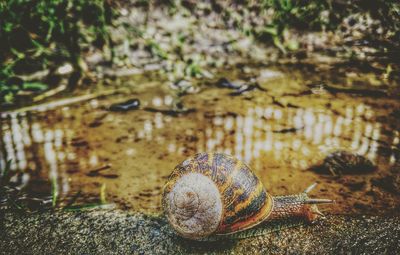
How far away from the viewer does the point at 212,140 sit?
279 centimetres

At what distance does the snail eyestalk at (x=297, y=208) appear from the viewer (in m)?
1.93

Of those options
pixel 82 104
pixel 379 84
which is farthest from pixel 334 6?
pixel 82 104

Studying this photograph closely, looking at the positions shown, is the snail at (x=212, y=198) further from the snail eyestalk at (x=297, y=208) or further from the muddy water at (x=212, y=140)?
the muddy water at (x=212, y=140)

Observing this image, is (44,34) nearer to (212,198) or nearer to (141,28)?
(141,28)

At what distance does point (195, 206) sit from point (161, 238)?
0.34 meters

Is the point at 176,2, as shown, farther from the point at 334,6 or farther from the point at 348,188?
the point at 348,188

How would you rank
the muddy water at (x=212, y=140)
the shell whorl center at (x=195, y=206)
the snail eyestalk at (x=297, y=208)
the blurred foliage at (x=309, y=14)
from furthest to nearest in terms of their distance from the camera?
1. the blurred foliage at (x=309, y=14)
2. the muddy water at (x=212, y=140)
3. the snail eyestalk at (x=297, y=208)
4. the shell whorl center at (x=195, y=206)

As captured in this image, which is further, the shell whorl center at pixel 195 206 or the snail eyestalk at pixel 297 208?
the snail eyestalk at pixel 297 208

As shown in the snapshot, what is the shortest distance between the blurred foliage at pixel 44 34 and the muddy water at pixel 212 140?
73cm

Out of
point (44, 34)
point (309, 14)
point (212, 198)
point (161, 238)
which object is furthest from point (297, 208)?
point (44, 34)

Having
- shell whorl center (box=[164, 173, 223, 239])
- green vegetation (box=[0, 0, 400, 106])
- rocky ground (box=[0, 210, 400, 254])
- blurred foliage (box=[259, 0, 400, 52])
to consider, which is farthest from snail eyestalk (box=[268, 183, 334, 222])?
blurred foliage (box=[259, 0, 400, 52])

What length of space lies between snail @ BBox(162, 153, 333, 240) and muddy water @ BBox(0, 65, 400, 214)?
0.43 m

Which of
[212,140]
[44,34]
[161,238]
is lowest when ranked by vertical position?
[161,238]

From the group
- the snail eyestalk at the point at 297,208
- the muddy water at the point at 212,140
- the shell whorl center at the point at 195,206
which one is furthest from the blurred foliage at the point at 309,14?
the shell whorl center at the point at 195,206
